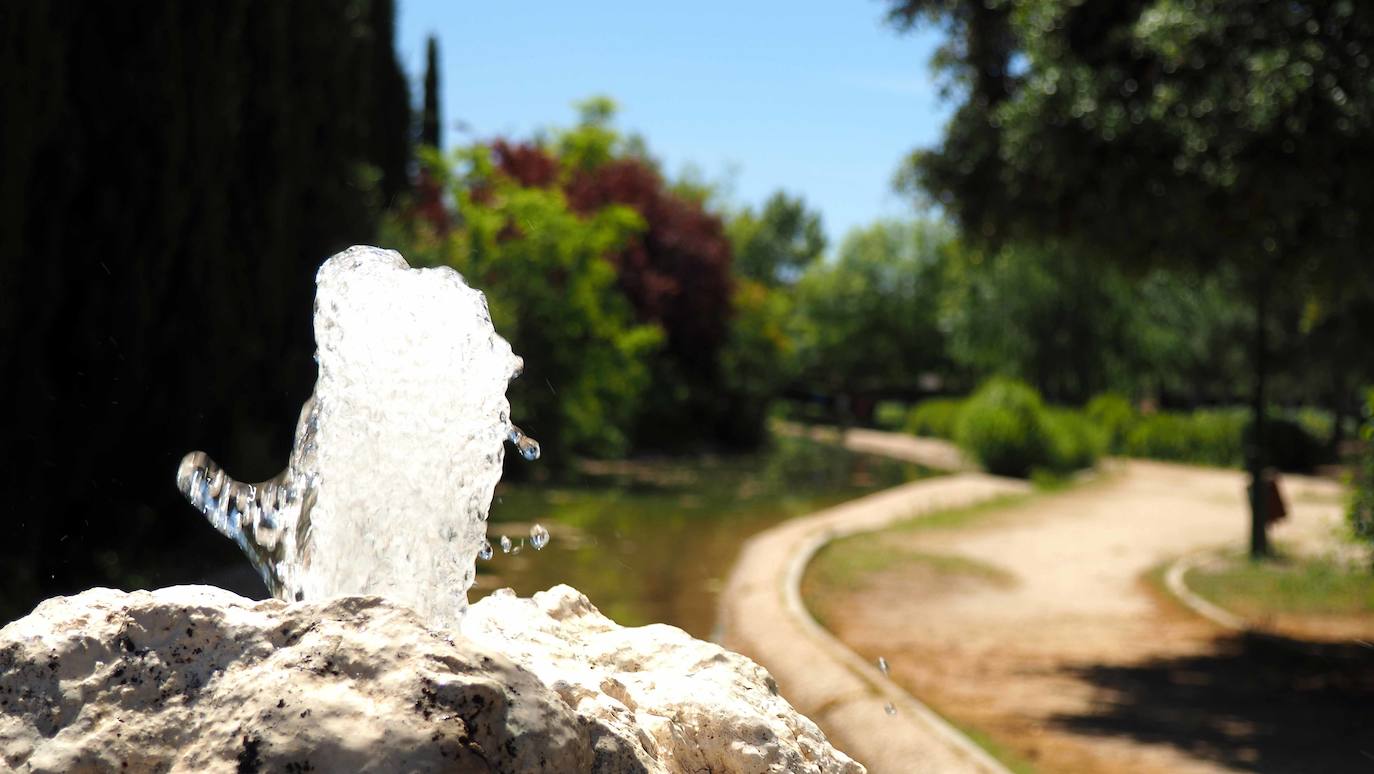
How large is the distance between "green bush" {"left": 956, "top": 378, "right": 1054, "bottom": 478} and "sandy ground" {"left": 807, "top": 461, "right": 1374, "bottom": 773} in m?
7.83

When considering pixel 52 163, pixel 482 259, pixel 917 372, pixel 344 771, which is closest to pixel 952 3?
pixel 52 163

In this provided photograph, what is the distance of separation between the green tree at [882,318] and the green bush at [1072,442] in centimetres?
2483

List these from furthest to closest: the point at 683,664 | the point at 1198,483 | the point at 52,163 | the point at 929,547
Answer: the point at 1198,483 → the point at 929,547 → the point at 52,163 → the point at 683,664

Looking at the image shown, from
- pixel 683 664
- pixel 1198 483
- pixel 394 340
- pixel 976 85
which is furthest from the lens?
pixel 1198 483

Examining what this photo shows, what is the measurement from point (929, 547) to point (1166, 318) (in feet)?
79.4

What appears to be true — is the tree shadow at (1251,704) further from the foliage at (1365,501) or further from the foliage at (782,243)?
the foliage at (782,243)

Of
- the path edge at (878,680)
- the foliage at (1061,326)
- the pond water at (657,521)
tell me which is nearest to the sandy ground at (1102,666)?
the path edge at (878,680)

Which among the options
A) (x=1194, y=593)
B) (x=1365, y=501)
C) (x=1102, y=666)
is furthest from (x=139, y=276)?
(x=1194, y=593)

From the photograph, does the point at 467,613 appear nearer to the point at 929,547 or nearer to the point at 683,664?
the point at 683,664

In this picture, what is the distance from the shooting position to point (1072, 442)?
71.1ft

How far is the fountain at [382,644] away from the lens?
177 centimetres

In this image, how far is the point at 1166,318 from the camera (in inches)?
1316

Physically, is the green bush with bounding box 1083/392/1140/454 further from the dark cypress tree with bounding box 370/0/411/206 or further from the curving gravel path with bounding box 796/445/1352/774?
the dark cypress tree with bounding box 370/0/411/206

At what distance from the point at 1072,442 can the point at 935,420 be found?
1072 cm
